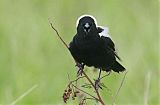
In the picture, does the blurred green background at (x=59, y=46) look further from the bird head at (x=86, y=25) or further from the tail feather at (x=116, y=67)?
the bird head at (x=86, y=25)

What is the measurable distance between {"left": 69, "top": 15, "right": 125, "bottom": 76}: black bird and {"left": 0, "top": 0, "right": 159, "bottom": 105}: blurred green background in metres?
1.84

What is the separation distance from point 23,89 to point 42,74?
47 centimetres

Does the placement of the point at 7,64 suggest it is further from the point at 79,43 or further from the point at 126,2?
the point at 79,43

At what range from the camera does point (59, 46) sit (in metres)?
7.73

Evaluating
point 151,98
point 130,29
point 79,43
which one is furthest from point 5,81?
point 79,43

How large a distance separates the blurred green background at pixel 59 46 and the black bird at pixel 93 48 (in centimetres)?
184

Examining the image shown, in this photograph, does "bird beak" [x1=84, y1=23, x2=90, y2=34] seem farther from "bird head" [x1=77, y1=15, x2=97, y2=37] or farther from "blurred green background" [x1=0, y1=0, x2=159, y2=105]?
"blurred green background" [x1=0, y1=0, x2=159, y2=105]

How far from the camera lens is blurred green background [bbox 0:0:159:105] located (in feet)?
22.2

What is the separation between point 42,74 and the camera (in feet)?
23.4

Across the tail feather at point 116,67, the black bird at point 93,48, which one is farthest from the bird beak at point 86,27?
the tail feather at point 116,67

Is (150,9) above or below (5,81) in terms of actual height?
above

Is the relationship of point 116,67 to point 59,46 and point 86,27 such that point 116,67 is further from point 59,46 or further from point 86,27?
point 59,46

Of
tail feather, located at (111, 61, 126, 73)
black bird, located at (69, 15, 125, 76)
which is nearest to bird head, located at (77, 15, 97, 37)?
black bird, located at (69, 15, 125, 76)

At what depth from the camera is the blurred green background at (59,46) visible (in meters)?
6.77
